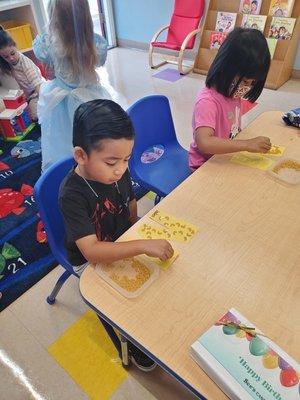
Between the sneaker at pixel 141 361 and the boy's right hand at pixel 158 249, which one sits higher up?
the boy's right hand at pixel 158 249

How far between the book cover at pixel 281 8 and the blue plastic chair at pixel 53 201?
2.97 metres

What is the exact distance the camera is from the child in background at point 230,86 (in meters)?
1.06

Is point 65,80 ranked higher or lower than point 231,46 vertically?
lower

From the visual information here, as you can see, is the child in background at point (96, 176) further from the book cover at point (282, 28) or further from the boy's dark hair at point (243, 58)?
the book cover at point (282, 28)

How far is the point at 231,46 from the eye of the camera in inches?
42.1

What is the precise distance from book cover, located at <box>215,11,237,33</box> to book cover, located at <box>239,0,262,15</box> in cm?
10

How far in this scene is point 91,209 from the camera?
90 cm

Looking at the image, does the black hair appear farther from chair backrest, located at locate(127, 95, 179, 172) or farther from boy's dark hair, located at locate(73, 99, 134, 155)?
boy's dark hair, located at locate(73, 99, 134, 155)

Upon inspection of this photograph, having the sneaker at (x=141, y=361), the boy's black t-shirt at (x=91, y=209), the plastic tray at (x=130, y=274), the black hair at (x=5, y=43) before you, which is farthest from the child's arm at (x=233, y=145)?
the black hair at (x=5, y=43)

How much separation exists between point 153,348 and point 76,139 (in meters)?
0.53

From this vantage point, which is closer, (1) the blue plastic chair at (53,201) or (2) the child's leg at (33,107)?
(1) the blue plastic chair at (53,201)

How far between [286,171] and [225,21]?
9.60 feet

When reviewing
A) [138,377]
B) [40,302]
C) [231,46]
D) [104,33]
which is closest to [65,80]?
[231,46]

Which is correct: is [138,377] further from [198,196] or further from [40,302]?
[198,196]
